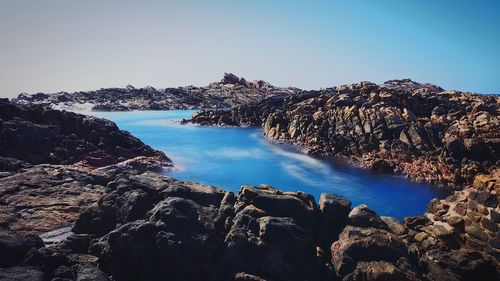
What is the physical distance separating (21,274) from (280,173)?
30993 millimetres

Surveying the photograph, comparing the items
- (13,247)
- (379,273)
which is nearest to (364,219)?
(379,273)

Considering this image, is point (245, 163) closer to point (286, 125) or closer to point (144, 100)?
point (286, 125)

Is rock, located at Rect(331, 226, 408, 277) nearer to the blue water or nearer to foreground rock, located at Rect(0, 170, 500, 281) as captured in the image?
foreground rock, located at Rect(0, 170, 500, 281)

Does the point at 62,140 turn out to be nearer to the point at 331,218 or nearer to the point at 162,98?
the point at 331,218

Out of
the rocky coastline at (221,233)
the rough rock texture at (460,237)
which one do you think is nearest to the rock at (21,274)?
the rocky coastline at (221,233)

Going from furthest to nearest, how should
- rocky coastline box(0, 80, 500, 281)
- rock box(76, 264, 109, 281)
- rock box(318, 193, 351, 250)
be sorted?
rock box(318, 193, 351, 250) < rocky coastline box(0, 80, 500, 281) < rock box(76, 264, 109, 281)

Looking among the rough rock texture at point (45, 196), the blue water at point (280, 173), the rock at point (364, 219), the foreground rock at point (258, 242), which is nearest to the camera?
the foreground rock at point (258, 242)

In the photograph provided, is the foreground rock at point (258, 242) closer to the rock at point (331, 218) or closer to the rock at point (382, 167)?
the rock at point (331, 218)

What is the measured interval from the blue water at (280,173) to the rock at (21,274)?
21.2 m

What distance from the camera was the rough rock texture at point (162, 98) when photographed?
438 ft

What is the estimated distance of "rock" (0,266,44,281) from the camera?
52.0 ft

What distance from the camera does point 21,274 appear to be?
53.4 feet

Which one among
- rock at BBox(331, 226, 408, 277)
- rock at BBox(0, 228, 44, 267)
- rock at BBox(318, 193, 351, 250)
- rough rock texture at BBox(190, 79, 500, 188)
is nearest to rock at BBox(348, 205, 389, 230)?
rock at BBox(318, 193, 351, 250)

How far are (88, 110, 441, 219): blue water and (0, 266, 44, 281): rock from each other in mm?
21249
